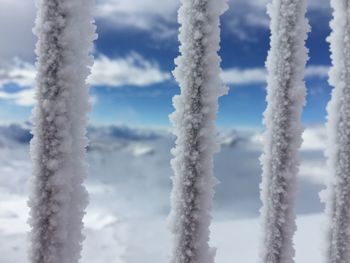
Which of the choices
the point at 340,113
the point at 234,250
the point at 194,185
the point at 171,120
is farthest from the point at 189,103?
the point at 234,250

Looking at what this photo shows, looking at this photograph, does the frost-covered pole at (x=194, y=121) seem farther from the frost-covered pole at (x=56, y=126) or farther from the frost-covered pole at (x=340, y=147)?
the frost-covered pole at (x=340, y=147)

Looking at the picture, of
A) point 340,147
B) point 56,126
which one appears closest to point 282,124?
point 340,147

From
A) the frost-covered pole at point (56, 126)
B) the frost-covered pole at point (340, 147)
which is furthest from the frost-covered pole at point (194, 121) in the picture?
the frost-covered pole at point (340, 147)

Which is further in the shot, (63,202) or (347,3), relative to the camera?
(347,3)

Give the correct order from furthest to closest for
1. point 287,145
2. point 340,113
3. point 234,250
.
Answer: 1. point 234,250
2. point 340,113
3. point 287,145

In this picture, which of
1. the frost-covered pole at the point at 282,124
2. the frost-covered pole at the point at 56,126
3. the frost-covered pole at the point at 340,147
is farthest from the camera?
the frost-covered pole at the point at 340,147

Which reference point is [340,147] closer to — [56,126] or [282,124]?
[282,124]

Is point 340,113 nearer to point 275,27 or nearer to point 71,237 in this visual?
point 275,27
